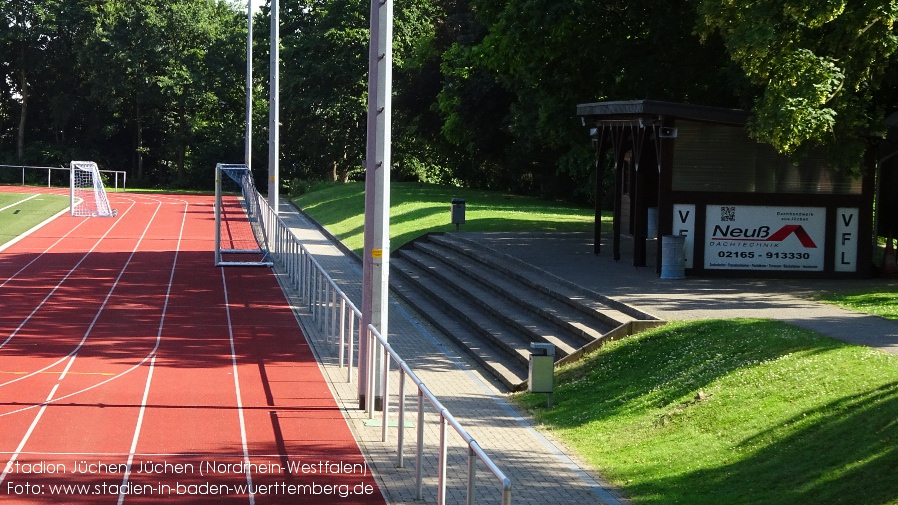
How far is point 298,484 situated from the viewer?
9.47m

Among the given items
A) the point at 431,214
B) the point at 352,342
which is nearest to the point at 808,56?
the point at 352,342

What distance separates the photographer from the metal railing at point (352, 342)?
24.3 feet

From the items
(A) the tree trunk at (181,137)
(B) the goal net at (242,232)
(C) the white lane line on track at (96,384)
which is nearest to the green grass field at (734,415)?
(C) the white lane line on track at (96,384)

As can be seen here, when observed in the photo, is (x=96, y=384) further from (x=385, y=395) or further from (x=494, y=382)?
(x=494, y=382)

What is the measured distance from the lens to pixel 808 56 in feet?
56.1

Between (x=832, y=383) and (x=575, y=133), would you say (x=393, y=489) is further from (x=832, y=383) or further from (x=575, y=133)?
(x=575, y=133)

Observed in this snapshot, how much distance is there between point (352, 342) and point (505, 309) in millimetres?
4632

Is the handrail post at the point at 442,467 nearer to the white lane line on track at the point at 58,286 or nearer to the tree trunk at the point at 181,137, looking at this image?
the white lane line on track at the point at 58,286

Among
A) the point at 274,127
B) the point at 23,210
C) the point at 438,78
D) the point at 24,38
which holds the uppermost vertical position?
the point at 24,38

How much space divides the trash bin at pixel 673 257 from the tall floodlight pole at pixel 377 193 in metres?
8.24

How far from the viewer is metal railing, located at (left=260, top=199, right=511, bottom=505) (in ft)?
24.3

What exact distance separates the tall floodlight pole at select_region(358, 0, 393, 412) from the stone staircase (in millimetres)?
2479

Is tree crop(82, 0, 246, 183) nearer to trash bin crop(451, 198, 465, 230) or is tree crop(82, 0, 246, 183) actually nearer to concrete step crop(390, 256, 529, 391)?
trash bin crop(451, 198, 465, 230)

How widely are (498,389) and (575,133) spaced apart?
52.3ft
